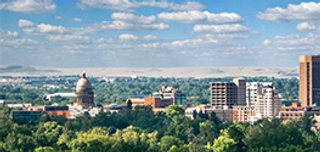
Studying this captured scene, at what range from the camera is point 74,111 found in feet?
491

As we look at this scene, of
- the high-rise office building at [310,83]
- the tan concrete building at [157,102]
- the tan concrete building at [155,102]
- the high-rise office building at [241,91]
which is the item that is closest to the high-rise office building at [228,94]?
the high-rise office building at [241,91]

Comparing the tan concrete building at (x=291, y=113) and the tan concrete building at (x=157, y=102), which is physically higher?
the tan concrete building at (x=157, y=102)

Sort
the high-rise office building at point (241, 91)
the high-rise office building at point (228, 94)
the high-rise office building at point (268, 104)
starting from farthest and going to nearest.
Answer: the high-rise office building at point (241, 91) < the high-rise office building at point (228, 94) < the high-rise office building at point (268, 104)

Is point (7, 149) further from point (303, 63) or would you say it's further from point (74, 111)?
point (303, 63)

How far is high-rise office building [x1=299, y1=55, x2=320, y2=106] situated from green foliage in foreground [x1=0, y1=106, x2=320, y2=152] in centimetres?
4375

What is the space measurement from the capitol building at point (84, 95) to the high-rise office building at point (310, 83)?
98.3 feet

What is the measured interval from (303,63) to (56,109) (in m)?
35.3

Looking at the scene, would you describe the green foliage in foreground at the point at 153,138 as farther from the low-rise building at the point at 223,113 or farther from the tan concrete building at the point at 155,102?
the tan concrete building at the point at 155,102

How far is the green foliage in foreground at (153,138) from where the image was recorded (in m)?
79.8

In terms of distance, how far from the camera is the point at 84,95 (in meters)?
155

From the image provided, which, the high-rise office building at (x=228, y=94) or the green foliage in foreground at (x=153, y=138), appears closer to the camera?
the green foliage in foreground at (x=153, y=138)

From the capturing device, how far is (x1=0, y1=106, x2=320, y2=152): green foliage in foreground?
262 feet

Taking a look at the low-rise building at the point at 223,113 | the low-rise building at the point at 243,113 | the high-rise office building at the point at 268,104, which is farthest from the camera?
the low-rise building at the point at 223,113

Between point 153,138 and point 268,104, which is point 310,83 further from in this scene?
point 153,138
